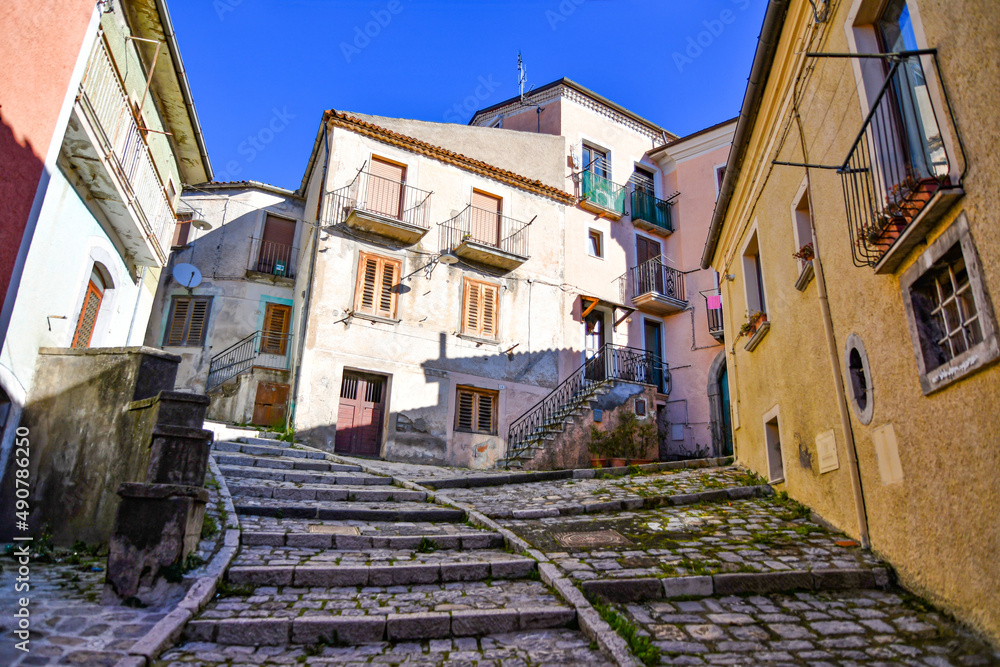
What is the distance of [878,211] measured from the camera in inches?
197

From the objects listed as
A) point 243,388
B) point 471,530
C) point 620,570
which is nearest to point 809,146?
point 620,570

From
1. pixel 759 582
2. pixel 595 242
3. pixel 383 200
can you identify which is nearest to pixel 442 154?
pixel 383 200

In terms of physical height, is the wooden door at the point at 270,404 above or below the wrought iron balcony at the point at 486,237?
below

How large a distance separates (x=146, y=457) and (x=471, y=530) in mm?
3460

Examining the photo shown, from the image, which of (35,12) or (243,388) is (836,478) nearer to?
(35,12)

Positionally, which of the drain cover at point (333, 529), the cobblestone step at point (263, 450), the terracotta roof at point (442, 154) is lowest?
the drain cover at point (333, 529)

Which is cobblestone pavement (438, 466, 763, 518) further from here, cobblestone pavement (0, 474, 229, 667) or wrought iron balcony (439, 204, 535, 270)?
wrought iron balcony (439, 204, 535, 270)

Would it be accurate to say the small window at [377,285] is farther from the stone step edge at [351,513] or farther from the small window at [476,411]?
the stone step edge at [351,513]

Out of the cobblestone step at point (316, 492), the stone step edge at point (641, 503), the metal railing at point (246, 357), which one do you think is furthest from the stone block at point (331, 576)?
the metal railing at point (246, 357)

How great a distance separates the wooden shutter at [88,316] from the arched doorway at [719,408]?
1513 cm

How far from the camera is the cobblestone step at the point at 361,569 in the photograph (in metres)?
5.28

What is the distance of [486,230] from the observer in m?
18.4

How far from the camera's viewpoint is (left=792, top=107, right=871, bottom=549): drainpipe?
595 centimetres

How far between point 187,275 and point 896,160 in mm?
18123
